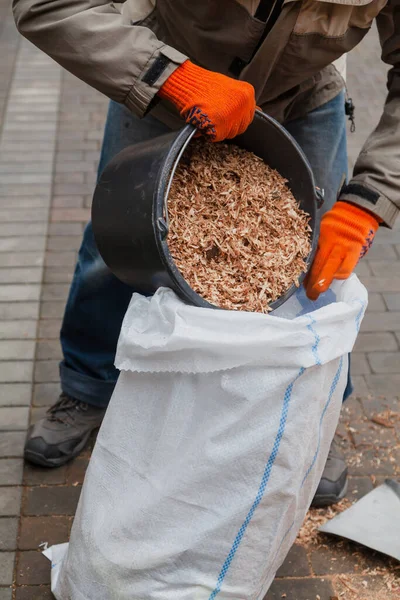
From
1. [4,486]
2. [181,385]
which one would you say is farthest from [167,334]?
[4,486]

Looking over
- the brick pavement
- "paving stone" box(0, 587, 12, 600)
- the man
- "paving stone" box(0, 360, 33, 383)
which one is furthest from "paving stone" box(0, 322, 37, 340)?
"paving stone" box(0, 587, 12, 600)

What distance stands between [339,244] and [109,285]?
2.57ft

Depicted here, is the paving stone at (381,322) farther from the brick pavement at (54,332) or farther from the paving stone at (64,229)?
the paving stone at (64,229)

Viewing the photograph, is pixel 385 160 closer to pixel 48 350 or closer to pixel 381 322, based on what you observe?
pixel 381 322

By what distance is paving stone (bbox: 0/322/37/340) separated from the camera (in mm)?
3240

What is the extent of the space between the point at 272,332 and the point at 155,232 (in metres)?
0.32

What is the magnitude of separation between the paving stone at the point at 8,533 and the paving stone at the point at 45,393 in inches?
22.0

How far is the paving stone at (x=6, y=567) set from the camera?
7.31ft

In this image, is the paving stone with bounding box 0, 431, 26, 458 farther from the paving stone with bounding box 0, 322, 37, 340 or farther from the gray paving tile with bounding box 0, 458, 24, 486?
the paving stone with bounding box 0, 322, 37, 340

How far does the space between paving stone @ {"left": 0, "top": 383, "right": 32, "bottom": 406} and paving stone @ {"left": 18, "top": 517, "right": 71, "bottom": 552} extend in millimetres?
558

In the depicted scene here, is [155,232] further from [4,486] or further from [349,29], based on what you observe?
[4,486]

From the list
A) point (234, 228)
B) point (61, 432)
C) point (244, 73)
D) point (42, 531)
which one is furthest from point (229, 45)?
point (42, 531)

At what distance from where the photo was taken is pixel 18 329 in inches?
129

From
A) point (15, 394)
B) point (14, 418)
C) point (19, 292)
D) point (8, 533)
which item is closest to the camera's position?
point (8, 533)
